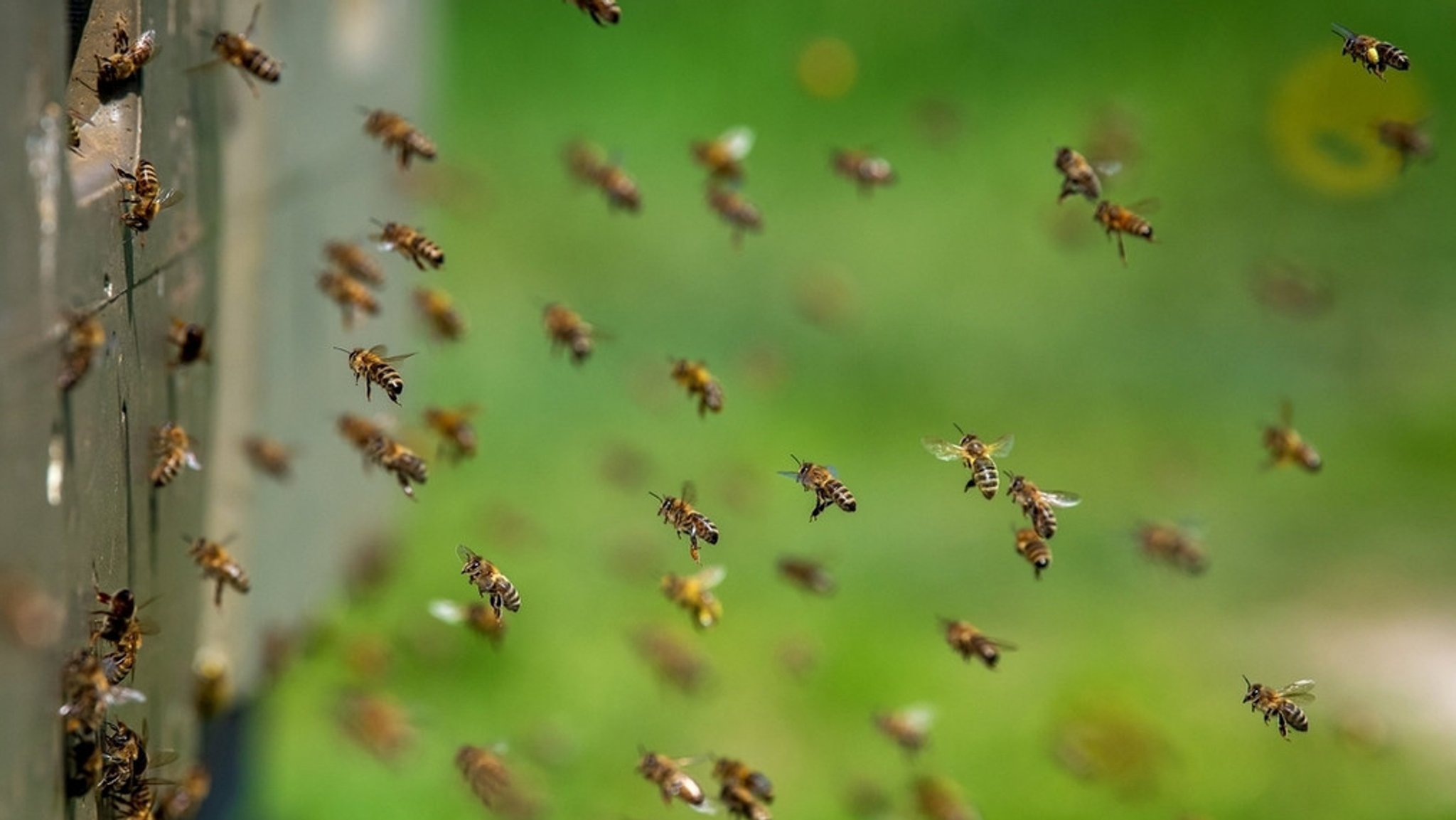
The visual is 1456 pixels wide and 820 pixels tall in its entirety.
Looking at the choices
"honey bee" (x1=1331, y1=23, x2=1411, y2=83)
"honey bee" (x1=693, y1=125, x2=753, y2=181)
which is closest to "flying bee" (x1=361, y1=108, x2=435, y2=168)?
"honey bee" (x1=693, y1=125, x2=753, y2=181)

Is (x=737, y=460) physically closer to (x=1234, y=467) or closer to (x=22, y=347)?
(x=1234, y=467)

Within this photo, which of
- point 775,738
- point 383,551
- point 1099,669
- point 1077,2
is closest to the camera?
point 775,738

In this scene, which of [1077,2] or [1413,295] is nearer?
[1413,295]

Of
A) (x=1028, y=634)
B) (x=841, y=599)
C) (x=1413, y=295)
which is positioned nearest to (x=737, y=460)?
(x=841, y=599)

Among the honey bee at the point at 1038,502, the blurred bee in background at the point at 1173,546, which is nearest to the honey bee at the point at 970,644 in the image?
the honey bee at the point at 1038,502

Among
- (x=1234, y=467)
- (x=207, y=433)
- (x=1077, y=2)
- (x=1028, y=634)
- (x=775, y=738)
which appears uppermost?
(x=1077, y=2)

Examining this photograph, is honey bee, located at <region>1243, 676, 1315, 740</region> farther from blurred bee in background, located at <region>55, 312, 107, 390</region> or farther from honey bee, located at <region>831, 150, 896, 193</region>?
blurred bee in background, located at <region>55, 312, 107, 390</region>

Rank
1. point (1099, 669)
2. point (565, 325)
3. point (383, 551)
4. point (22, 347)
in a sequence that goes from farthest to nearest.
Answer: point (383, 551) → point (1099, 669) → point (565, 325) → point (22, 347)
